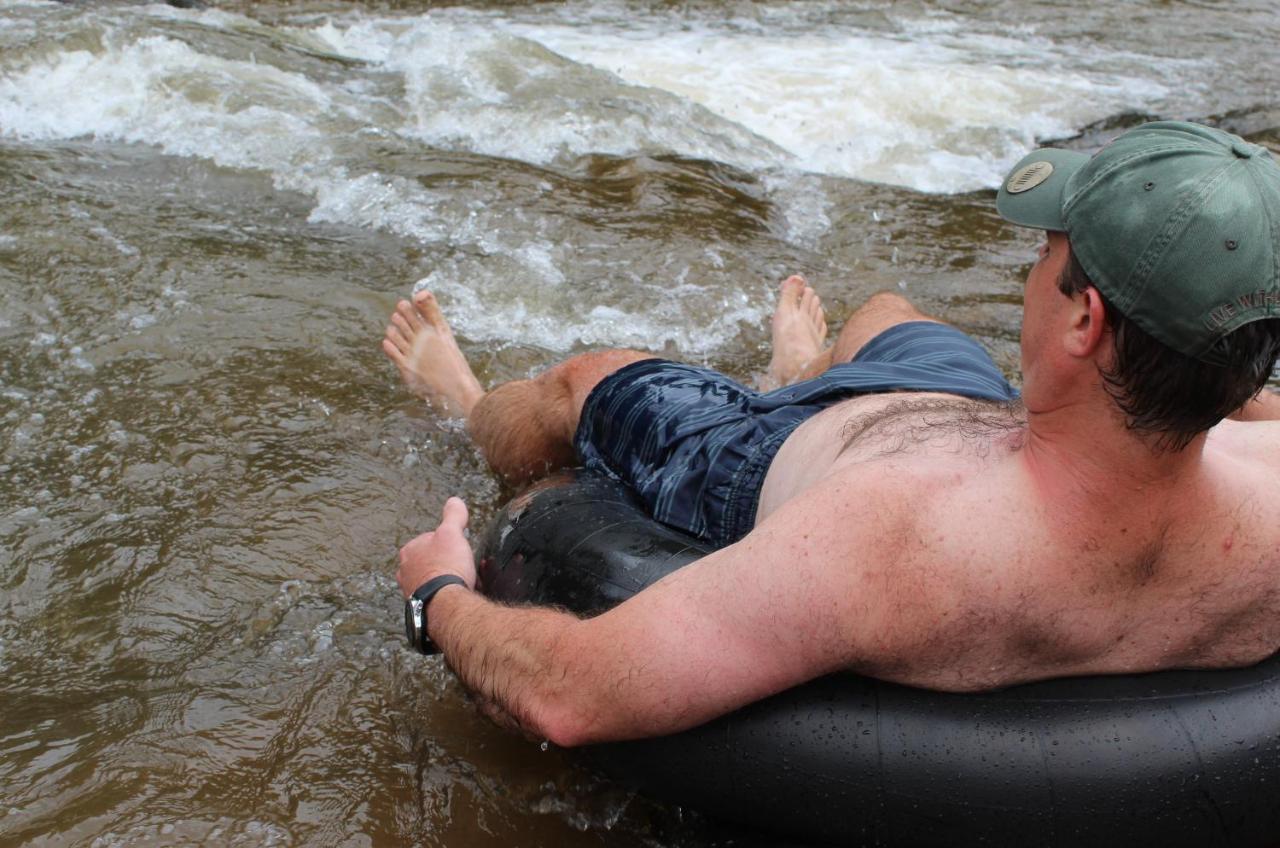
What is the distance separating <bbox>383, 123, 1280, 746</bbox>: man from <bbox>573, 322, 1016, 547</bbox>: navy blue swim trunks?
555 millimetres

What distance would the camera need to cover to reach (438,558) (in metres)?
2.57

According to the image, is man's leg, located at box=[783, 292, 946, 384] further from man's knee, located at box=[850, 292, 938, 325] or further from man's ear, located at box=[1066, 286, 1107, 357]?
man's ear, located at box=[1066, 286, 1107, 357]

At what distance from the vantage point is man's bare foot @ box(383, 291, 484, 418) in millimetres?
3791

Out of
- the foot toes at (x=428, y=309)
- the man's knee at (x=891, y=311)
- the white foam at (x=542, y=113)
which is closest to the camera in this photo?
the man's knee at (x=891, y=311)

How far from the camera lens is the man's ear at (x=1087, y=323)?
5.68ft

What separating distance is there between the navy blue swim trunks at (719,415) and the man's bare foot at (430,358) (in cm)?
69

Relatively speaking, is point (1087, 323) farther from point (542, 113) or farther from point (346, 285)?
point (542, 113)

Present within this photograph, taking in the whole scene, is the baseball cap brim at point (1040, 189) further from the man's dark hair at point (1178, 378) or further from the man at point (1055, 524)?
the man's dark hair at point (1178, 378)

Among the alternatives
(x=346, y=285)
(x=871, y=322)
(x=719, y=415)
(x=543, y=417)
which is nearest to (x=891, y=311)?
(x=871, y=322)

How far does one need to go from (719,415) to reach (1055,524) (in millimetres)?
1188

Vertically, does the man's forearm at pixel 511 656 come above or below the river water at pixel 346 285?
above

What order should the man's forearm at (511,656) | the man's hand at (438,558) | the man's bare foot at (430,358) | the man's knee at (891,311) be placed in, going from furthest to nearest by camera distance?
the man's bare foot at (430,358) → the man's knee at (891,311) → the man's hand at (438,558) → the man's forearm at (511,656)

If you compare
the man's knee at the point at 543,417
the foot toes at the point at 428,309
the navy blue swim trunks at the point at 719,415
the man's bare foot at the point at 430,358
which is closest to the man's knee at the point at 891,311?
the navy blue swim trunks at the point at 719,415

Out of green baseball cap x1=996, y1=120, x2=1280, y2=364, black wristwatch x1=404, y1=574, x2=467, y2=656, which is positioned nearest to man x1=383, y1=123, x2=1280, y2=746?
green baseball cap x1=996, y1=120, x2=1280, y2=364
